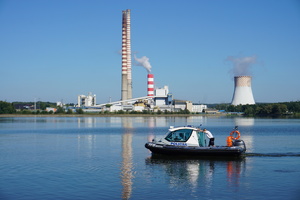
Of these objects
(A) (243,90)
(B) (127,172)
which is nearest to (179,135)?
(B) (127,172)

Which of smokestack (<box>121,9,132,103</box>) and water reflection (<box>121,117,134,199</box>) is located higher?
smokestack (<box>121,9,132,103</box>)

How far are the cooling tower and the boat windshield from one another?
257 ft

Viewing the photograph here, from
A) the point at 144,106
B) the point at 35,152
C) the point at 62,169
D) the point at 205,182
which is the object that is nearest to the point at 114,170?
the point at 62,169

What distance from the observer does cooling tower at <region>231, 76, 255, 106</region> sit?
99.2 meters

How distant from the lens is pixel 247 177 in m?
16.6

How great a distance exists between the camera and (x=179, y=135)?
22.3m

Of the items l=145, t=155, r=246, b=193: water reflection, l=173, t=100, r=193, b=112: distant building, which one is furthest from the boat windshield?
l=173, t=100, r=193, b=112: distant building

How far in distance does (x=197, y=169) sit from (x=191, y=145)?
3.27 metres

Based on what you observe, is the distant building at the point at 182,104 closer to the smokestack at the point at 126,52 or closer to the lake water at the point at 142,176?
the smokestack at the point at 126,52

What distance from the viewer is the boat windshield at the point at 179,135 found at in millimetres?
22109

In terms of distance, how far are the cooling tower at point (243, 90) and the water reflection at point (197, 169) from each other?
7952cm

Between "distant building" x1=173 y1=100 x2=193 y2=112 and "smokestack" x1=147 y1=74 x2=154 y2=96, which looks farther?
"distant building" x1=173 y1=100 x2=193 y2=112

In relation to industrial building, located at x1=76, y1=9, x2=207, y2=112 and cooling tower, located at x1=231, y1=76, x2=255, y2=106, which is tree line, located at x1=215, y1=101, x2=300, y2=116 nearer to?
cooling tower, located at x1=231, y1=76, x2=255, y2=106

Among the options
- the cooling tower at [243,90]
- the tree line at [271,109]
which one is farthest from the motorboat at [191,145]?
the tree line at [271,109]
